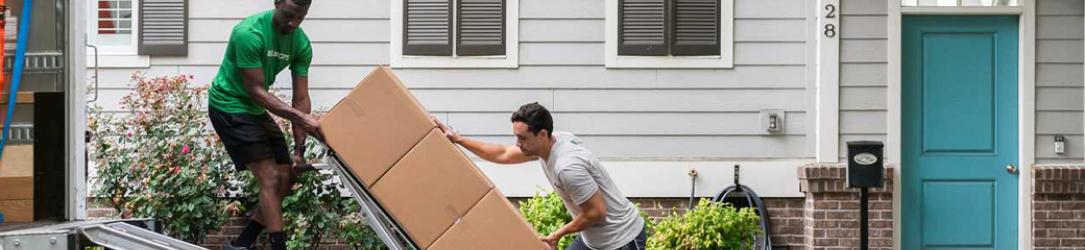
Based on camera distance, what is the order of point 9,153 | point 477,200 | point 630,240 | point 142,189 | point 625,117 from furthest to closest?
1. point 625,117
2. point 142,189
3. point 630,240
4. point 477,200
5. point 9,153

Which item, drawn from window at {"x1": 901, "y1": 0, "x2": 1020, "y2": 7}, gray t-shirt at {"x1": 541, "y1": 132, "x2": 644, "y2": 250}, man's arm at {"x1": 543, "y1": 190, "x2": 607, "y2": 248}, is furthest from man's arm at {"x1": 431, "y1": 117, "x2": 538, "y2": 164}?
window at {"x1": 901, "y1": 0, "x2": 1020, "y2": 7}

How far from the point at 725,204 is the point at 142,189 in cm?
375

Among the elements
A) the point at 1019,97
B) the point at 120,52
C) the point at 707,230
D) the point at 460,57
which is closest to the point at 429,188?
the point at 707,230

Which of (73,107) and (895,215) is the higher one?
(73,107)

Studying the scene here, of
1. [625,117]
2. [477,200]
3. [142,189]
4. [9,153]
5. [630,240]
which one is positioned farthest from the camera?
[625,117]

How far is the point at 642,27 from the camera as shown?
10.6 m

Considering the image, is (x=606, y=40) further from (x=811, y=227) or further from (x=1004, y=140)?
(x=1004, y=140)

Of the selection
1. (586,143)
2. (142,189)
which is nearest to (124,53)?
(142,189)

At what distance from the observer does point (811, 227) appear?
1055 cm

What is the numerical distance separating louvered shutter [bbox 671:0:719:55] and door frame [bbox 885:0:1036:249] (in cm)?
117

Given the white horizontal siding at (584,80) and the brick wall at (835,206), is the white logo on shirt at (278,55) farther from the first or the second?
the brick wall at (835,206)

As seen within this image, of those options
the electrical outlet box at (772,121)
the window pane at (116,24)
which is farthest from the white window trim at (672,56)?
the window pane at (116,24)

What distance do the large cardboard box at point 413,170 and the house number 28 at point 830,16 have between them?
15.9 feet

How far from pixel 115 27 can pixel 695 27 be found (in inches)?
154
